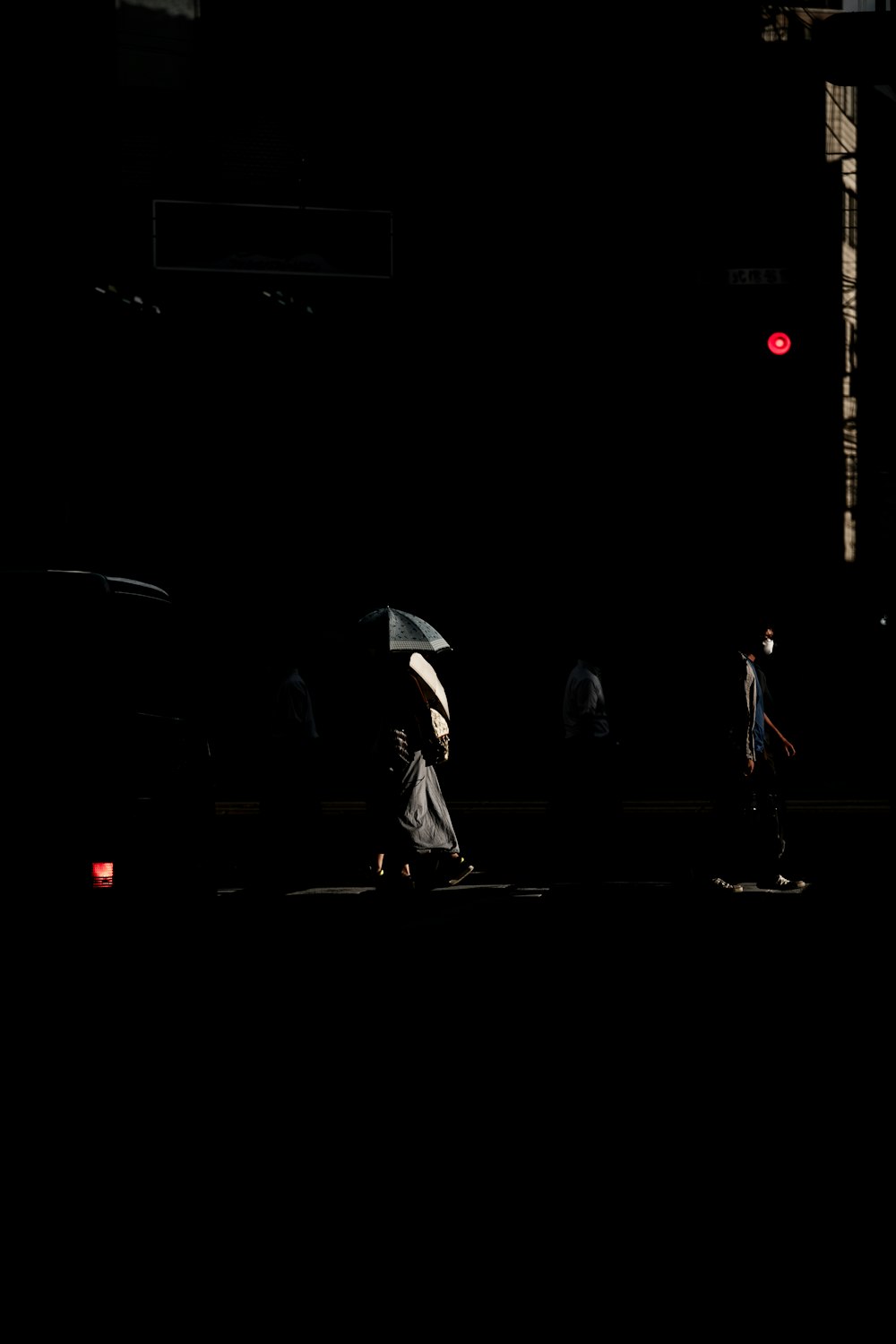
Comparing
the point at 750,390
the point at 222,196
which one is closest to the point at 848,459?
the point at 750,390

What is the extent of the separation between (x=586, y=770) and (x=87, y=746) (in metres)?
7.34

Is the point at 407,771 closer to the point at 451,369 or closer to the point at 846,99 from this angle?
the point at 451,369

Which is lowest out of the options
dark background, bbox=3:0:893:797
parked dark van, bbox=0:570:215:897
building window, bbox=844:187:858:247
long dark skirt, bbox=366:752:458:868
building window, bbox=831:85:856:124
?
long dark skirt, bbox=366:752:458:868

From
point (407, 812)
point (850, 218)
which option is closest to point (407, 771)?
point (407, 812)

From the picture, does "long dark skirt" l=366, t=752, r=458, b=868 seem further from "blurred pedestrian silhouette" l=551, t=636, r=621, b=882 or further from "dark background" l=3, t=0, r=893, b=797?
"dark background" l=3, t=0, r=893, b=797

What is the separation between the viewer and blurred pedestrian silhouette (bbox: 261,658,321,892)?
13.4 m

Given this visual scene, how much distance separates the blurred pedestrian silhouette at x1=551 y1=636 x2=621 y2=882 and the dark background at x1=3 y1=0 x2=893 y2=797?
10929mm

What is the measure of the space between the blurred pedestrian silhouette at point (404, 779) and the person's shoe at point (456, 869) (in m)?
0.43

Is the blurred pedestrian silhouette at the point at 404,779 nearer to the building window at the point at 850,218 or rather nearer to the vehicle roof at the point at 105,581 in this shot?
the vehicle roof at the point at 105,581

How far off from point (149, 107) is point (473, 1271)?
24.8 meters

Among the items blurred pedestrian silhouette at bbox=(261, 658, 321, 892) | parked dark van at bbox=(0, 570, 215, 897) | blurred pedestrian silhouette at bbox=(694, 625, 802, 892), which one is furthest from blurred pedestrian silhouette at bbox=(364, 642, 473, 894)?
parked dark van at bbox=(0, 570, 215, 897)

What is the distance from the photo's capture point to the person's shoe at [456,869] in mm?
12188

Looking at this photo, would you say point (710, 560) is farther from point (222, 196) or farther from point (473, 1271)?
point (473, 1271)

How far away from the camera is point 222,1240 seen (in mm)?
4227
